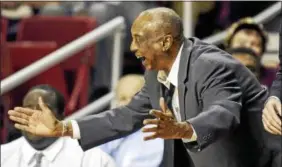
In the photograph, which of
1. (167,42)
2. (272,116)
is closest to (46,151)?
(167,42)

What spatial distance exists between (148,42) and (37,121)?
1.37ft

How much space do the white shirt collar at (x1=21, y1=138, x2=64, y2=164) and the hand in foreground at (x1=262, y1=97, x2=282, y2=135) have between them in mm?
1131

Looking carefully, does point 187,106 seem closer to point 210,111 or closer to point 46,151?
point 210,111

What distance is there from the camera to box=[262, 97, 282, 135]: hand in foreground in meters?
2.38

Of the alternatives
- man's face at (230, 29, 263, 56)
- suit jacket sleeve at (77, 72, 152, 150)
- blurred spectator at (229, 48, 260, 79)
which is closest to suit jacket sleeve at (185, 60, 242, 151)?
suit jacket sleeve at (77, 72, 152, 150)

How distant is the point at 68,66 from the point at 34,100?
1386 mm

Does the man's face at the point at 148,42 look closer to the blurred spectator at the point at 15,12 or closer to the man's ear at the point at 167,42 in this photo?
the man's ear at the point at 167,42

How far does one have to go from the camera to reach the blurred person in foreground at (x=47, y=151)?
10.8ft

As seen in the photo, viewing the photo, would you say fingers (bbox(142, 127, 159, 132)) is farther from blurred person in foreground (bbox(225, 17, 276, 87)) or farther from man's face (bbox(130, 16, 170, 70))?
blurred person in foreground (bbox(225, 17, 276, 87))

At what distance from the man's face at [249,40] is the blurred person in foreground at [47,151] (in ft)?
3.64

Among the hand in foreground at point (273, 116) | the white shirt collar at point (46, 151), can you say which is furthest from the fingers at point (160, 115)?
the white shirt collar at point (46, 151)

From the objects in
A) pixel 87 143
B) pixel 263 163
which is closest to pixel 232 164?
pixel 263 163

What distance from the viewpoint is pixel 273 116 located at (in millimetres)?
2402

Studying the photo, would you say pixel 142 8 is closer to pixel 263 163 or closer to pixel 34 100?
pixel 34 100
